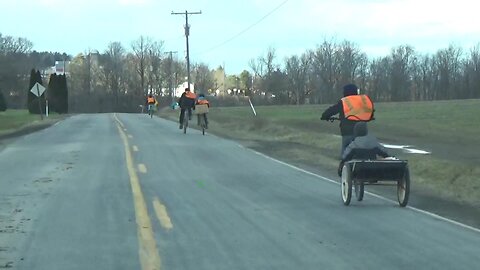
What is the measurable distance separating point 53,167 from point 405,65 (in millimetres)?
119605

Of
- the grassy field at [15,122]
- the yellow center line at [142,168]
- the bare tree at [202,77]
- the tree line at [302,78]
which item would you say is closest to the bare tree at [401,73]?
the tree line at [302,78]

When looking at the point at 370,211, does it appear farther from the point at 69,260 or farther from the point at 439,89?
the point at 439,89

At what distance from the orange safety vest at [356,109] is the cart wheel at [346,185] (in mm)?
1032

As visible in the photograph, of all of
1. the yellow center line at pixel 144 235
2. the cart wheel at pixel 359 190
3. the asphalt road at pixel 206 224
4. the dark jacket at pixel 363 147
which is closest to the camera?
the yellow center line at pixel 144 235

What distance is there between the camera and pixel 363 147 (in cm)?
1203

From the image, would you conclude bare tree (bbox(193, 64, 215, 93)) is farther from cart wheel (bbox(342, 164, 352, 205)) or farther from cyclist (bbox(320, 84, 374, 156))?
cart wheel (bbox(342, 164, 352, 205))

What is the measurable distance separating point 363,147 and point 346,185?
2.31ft

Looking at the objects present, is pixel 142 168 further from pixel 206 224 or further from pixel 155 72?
pixel 155 72

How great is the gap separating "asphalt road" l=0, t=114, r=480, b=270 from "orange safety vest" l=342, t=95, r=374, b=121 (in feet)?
4.87

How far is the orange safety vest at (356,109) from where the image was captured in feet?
41.6

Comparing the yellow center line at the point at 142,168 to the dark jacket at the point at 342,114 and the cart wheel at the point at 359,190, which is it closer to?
the dark jacket at the point at 342,114

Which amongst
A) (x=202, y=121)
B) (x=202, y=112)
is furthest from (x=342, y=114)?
(x=202, y=121)

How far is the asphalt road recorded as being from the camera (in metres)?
7.85

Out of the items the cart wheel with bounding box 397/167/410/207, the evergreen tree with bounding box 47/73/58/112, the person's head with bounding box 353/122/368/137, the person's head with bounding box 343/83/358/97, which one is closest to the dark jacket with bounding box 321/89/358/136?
the person's head with bounding box 343/83/358/97
